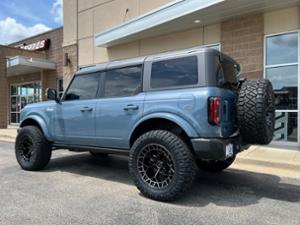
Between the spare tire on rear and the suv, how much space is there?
0.01m

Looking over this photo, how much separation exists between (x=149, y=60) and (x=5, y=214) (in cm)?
304

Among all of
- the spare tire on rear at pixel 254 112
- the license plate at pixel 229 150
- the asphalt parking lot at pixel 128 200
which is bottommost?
the asphalt parking lot at pixel 128 200

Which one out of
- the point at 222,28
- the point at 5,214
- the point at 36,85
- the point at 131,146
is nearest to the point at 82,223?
the point at 5,214

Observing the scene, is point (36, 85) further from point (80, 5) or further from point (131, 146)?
point (131, 146)

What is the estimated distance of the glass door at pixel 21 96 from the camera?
19453 millimetres

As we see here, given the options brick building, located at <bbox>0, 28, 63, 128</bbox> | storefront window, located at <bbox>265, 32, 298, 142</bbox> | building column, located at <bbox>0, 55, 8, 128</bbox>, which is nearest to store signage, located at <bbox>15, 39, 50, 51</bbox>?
brick building, located at <bbox>0, 28, 63, 128</bbox>

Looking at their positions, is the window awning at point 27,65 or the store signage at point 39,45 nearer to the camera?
the window awning at point 27,65

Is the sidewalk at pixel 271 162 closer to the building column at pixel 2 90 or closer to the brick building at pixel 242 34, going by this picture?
the brick building at pixel 242 34

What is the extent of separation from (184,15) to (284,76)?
353 centimetres

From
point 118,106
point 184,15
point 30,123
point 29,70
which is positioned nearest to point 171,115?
point 118,106

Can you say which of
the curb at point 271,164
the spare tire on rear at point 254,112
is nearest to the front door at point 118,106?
the spare tire on rear at point 254,112

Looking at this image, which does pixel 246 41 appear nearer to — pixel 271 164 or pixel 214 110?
pixel 271 164

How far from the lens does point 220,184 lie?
207 inches

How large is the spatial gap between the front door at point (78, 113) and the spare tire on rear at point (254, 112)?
2.57 m
